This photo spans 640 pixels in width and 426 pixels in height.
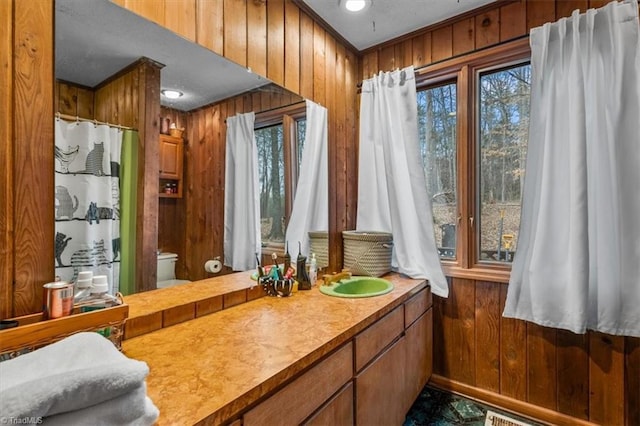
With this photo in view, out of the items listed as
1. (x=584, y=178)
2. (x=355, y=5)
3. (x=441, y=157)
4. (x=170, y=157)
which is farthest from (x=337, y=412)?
(x=355, y=5)

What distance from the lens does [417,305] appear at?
6.35ft

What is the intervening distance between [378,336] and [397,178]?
44.6 inches

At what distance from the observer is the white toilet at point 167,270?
4.22 feet

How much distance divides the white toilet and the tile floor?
1550 mm

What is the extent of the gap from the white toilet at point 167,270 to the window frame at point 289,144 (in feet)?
1.78

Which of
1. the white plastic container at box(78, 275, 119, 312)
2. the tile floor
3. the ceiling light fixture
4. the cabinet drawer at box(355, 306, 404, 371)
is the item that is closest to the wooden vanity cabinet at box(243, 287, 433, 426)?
the cabinet drawer at box(355, 306, 404, 371)

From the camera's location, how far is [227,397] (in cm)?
77

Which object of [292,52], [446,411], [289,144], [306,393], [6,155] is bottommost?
[446,411]

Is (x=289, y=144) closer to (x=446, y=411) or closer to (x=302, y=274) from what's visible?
(x=302, y=274)

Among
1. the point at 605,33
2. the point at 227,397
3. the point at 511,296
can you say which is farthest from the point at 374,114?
the point at 227,397

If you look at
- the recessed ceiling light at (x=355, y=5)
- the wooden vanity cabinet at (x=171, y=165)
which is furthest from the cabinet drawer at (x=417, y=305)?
the recessed ceiling light at (x=355, y=5)

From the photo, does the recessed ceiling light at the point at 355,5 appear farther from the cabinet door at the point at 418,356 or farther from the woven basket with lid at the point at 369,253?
the cabinet door at the point at 418,356

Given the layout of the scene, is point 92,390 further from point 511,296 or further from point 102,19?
point 511,296
